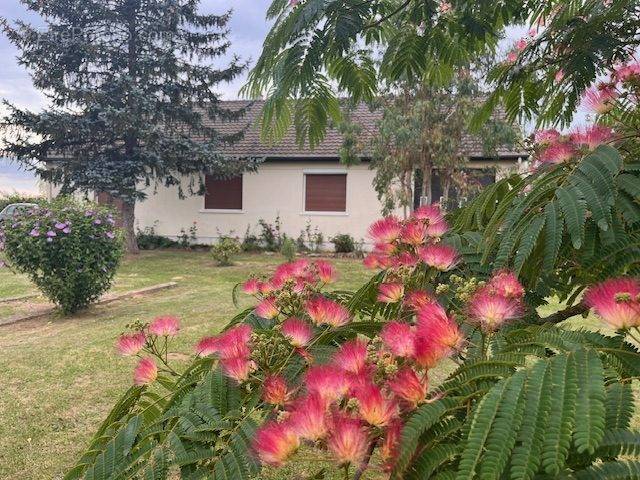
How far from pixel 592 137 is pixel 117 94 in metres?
18.2

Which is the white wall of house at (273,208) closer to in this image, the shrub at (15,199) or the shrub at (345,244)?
the shrub at (345,244)

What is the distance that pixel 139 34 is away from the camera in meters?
18.1

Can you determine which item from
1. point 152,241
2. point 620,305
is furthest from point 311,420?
point 152,241

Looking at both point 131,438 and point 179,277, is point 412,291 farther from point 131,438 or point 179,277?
point 179,277

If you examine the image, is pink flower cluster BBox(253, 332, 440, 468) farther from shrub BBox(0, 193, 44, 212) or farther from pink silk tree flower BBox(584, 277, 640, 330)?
shrub BBox(0, 193, 44, 212)

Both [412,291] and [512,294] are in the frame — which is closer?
[512,294]

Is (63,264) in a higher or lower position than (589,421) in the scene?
lower

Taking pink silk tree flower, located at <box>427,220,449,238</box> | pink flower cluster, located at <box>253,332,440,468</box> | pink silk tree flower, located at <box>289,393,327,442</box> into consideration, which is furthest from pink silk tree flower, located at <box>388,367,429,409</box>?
pink silk tree flower, located at <box>427,220,449,238</box>

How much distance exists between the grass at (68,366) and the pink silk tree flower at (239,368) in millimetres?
3465

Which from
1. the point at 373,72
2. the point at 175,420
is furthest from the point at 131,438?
the point at 373,72

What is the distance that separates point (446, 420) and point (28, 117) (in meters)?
19.1

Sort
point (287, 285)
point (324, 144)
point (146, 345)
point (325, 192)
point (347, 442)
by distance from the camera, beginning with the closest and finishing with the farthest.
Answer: point (347, 442)
point (287, 285)
point (146, 345)
point (325, 192)
point (324, 144)

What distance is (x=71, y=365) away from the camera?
21.1ft

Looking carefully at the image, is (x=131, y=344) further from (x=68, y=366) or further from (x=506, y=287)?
(x=68, y=366)
